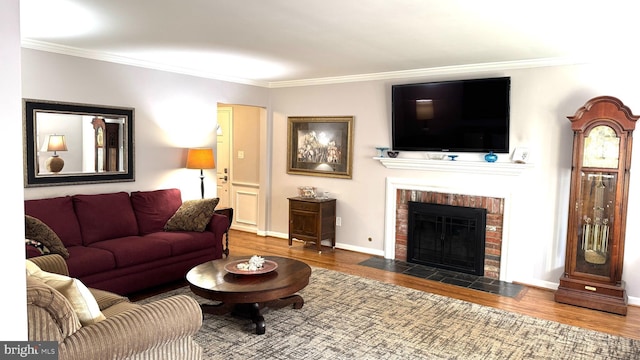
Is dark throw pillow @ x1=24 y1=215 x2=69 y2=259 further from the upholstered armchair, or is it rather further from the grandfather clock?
the grandfather clock

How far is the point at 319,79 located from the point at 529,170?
307 centimetres

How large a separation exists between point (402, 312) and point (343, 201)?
2.62 m

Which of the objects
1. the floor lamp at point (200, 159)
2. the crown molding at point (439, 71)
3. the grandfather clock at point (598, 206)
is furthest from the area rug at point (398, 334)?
the crown molding at point (439, 71)

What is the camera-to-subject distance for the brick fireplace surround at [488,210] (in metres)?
5.21

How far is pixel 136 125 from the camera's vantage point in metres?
5.32

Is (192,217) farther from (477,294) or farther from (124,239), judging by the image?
(477,294)

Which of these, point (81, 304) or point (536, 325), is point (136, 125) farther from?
point (536, 325)

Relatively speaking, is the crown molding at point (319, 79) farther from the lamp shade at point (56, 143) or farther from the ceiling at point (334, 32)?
the lamp shade at point (56, 143)

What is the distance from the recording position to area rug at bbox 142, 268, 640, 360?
3291 mm

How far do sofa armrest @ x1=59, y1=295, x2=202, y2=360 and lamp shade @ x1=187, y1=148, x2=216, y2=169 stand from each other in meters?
3.41

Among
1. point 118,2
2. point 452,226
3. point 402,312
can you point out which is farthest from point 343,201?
point 118,2

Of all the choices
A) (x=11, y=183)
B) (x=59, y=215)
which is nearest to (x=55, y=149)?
(x=59, y=215)

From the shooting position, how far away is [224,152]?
7.91 meters

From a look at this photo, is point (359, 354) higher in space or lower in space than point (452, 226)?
lower
